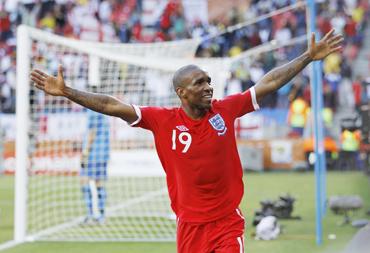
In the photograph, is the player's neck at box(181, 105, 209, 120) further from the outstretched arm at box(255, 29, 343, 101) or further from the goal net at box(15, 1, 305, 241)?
the goal net at box(15, 1, 305, 241)

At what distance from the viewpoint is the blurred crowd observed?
26.6 metres

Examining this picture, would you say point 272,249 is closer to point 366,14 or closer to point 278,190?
point 278,190

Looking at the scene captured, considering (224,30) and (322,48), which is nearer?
(322,48)

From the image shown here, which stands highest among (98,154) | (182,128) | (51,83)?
(51,83)

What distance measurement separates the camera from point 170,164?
6.23 m

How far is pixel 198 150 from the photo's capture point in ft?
20.0

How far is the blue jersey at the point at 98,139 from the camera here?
1280cm

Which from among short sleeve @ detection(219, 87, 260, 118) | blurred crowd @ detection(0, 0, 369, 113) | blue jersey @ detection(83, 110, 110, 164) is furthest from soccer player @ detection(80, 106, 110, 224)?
blurred crowd @ detection(0, 0, 369, 113)

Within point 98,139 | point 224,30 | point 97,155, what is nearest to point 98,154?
point 97,155

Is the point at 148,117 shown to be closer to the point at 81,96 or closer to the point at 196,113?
the point at 196,113

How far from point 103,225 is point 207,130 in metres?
7.06

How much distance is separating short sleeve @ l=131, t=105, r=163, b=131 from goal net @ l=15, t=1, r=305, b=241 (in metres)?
5.41

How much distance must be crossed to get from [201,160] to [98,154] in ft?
22.6

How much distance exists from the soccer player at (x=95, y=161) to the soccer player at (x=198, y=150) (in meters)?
6.54
